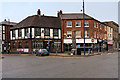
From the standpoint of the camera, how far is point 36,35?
38.9 meters

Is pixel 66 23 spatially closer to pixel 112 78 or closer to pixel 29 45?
pixel 29 45

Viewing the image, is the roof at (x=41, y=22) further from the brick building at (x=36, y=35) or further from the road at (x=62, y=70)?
the road at (x=62, y=70)

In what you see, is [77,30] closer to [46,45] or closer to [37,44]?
[46,45]

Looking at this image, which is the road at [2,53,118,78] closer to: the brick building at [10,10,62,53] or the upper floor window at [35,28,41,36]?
the brick building at [10,10,62,53]

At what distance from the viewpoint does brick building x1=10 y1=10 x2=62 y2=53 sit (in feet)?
127

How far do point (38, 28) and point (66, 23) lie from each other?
745 centimetres

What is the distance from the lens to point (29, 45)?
38375 millimetres

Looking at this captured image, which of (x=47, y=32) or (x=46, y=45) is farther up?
(x=47, y=32)

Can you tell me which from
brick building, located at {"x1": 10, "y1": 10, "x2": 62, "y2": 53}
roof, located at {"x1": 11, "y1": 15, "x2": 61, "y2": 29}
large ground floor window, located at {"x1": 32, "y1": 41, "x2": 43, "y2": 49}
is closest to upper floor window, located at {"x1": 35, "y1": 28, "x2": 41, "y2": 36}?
brick building, located at {"x1": 10, "y1": 10, "x2": 62, "y2": 53}

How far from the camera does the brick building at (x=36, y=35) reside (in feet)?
127

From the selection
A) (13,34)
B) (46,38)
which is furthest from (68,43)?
(13,34)

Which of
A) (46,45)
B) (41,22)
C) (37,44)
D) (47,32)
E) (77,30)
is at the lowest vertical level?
(46,45)

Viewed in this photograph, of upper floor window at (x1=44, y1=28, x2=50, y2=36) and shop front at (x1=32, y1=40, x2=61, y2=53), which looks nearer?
shop front at (x1=32, y1=40, x2=61, y2=53)

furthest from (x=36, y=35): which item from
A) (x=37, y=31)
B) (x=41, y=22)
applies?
(x=41, y=22)
